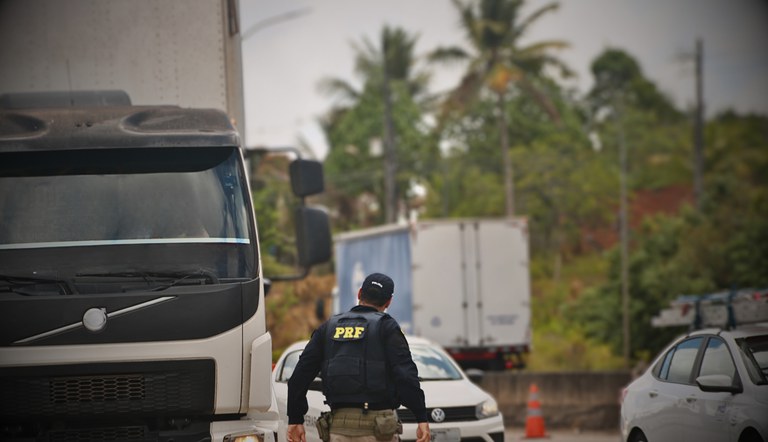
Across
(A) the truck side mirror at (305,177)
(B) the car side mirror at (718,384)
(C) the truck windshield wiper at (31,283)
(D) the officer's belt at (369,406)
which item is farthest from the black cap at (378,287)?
(B) the car side mirror at (718,384)

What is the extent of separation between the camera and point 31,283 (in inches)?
296

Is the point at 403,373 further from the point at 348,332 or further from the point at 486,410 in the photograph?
the point at 486,410

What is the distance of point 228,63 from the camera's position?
33.4 feet

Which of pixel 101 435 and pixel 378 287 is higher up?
pixel 378 287

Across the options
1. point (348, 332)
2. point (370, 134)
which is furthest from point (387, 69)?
point (348, 332)

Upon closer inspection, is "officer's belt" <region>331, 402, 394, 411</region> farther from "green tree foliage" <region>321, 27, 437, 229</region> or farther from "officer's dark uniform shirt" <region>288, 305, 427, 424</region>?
"green tree foliage" <region>321, 27, 437, 229</region>

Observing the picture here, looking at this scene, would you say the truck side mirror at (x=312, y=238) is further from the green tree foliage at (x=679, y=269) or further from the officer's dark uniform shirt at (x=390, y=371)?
the green tree foliage at (x=679, y=269)

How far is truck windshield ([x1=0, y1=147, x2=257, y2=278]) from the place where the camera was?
773 centimetres

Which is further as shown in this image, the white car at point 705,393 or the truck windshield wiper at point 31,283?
the white car at point 705,393

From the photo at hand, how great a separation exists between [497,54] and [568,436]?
1117 inches

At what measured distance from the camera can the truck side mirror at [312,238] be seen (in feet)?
29.9

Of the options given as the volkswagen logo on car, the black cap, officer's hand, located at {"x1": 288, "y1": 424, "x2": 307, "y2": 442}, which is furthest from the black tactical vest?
the volkswagen logo on car

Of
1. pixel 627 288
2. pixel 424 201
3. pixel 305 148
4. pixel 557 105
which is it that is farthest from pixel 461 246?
pixel 557 105

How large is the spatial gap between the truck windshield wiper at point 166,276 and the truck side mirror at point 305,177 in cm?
187
